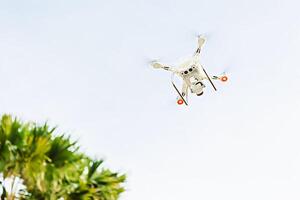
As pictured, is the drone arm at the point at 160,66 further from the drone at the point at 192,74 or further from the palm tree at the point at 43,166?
the palm tree at the point at 43,166

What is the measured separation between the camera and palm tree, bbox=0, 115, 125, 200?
35.2ft

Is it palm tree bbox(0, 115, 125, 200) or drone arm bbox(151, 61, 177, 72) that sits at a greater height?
drone arm bbox(151, 61, 177, 72)

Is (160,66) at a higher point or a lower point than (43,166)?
higher

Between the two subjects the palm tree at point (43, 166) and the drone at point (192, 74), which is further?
the drone at point (192, 74)

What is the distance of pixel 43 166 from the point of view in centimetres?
1077

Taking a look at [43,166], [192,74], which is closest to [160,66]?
[192,74]

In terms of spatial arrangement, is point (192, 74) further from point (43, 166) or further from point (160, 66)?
point (43, 166)

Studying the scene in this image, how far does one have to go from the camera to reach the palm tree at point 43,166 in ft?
35.2

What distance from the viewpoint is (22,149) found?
10789mm

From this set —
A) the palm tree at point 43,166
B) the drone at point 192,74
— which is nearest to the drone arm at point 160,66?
the drone at point 192,74

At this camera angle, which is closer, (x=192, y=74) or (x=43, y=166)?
(x=43, y=166)

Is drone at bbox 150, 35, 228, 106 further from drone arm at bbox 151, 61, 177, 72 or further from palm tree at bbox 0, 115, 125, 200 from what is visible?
palm tree at bbox 0, 115, 125, 200

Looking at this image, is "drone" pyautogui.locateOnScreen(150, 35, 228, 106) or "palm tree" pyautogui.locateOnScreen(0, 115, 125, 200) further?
"drone" pyautogui.locateOnScreen(150, 35, 228, 106)

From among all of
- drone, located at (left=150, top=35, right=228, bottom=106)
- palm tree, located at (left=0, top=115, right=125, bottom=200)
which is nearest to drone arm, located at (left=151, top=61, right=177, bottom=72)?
drone, located at (left=150, top=35, right=228, bottom=106)
